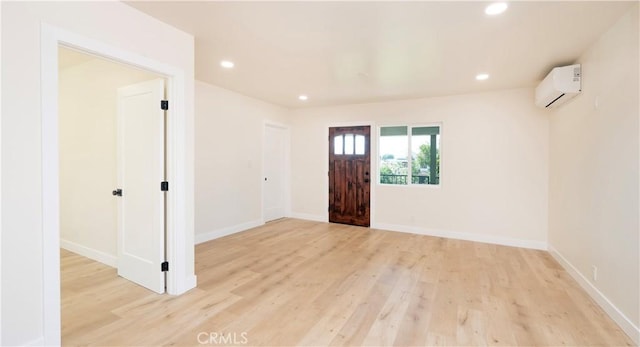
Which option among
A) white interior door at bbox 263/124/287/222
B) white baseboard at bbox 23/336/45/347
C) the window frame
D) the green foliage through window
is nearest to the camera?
white baseboard at bbox 23/336/45/347

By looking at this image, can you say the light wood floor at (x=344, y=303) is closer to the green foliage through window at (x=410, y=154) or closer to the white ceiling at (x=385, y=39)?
the green foliage through window at (x=410, y=154)

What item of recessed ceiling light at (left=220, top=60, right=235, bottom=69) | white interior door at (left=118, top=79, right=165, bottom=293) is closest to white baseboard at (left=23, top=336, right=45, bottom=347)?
white interior door at (left=118, top=79, right=165, bottom=293)

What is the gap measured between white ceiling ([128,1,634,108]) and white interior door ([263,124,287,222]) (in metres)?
1.86

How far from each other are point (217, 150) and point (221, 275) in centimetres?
230

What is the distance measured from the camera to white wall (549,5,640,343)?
2176 mm

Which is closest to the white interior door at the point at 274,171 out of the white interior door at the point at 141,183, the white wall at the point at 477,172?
Result: the white wall at the point at 477,172

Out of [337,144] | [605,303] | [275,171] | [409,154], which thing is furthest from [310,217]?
[605,303]

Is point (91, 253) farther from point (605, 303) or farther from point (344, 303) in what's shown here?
point (605, 303)

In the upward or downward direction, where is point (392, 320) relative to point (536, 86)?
downward

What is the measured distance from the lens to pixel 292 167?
6.56 m

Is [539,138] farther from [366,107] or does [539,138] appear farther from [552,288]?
[366,107]

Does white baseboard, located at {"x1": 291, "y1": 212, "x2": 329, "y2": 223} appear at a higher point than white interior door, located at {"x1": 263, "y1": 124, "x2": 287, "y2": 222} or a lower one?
lower

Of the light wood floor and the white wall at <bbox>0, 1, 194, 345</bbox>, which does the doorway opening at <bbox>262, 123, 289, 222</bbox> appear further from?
the white wall at <bbox>0, 1, 194, 345</bbox>

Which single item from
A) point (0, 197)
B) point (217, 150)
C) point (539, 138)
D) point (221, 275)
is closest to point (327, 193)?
point (217, 150)
